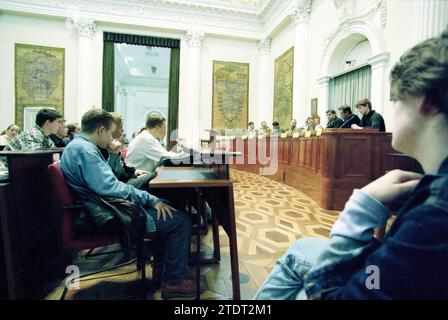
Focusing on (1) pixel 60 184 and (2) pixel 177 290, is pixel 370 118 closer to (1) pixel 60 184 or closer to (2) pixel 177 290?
(2) pixel 177 290

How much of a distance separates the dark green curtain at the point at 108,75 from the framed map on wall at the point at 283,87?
6320 millimetres

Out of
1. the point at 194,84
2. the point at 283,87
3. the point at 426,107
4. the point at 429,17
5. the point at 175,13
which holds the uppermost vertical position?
the point at 175,13

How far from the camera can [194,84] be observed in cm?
1007

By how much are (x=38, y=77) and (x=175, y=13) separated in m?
5.47

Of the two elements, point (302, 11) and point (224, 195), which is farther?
point (302, 11)

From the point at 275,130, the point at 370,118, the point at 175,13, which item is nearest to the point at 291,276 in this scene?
the point at 370,118

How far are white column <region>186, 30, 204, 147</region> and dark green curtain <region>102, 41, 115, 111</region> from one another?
9.59 feet

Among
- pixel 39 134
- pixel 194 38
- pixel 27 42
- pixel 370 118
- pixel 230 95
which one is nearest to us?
pixel 39 134

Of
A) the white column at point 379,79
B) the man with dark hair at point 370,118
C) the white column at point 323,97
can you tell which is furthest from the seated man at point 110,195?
the white column at point 323,97

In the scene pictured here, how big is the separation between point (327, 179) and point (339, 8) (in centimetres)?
525

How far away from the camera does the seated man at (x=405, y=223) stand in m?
0.49

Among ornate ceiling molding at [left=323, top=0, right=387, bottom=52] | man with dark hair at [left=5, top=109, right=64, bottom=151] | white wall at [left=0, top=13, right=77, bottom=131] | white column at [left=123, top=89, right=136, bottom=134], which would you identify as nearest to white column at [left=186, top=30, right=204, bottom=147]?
white wall at [left=0, top=13, right=77, bottom=131]

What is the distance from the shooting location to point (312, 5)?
7777mm

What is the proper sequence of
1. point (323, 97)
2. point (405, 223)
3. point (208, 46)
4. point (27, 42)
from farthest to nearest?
1. point (208, 46)
2. point (27, 42)
3. point (323, 97)
4. point (405, 223)
